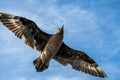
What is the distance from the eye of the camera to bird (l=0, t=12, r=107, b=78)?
113 feet

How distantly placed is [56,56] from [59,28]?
238 cm

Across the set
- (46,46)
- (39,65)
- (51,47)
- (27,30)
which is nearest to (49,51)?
(51,47)

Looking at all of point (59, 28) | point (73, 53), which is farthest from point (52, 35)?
point (73, 53)

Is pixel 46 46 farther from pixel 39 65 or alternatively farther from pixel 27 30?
pixel 27 30

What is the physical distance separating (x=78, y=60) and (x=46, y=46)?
323 cm

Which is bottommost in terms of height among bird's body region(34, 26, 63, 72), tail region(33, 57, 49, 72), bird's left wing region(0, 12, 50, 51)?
tail region(33, 57, 49, 72)

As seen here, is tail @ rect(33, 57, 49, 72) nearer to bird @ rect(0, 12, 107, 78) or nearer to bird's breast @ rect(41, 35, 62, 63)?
bird @ rect(0, 12, 107, 78)

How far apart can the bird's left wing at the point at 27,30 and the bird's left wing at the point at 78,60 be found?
62.5 inches

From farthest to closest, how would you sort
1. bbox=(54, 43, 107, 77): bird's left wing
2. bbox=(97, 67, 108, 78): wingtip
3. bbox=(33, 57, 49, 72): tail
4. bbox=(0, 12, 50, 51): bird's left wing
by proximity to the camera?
bbox=(97, 67, 108, 78): wingtip < bbox=(54, 43, 107, 77): bird's left wing < bbox=(0, 12, 50, 51): bird's left wing < bbox=(33, 57, 49, 72): tail

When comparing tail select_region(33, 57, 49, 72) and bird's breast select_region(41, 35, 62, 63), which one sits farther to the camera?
tail select_region(33, 57, 49, 72)

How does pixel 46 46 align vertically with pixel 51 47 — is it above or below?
above

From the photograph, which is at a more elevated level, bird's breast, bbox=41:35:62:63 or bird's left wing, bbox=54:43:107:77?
bird's left wing, bbox=54:43:107:77

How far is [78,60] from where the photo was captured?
122 ft

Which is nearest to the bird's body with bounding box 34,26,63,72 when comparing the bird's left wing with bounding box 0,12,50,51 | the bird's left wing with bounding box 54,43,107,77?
the bird's left wing with bounding box 0,12,50,51
